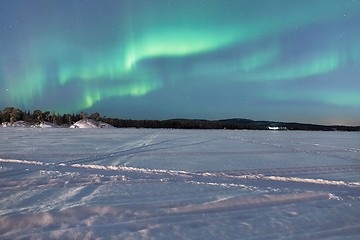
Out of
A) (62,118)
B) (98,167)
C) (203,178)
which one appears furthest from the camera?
(62,118)

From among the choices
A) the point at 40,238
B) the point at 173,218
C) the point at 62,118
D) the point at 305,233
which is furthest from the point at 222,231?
the point at 62,118

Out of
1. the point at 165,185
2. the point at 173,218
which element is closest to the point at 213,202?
the point at 173,218

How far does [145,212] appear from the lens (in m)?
2.34

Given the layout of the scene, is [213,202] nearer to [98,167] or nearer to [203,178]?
[203,178]

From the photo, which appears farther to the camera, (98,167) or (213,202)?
(98,167)

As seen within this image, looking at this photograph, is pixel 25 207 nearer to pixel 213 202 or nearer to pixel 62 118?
pixel 213 202

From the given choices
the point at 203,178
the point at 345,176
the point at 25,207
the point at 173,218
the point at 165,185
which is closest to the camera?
the point at 173,218

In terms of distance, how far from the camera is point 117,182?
343cm

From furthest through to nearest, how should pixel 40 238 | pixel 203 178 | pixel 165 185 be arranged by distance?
1. pixel 203 178
2. pixel 165 185
3. pixel 40 238

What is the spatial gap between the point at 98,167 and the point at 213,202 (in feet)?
8.27

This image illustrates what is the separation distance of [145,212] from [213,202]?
26.0 inches

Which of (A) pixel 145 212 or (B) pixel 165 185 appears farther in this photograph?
(B) pixel 165 185

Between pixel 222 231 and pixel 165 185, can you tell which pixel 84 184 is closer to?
pixel 165 185

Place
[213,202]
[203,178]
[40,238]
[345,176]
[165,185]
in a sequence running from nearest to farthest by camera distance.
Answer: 1. [40,238]
2. [213,202]
3. [165,185]
4. [203,178]
5. [345,176]
